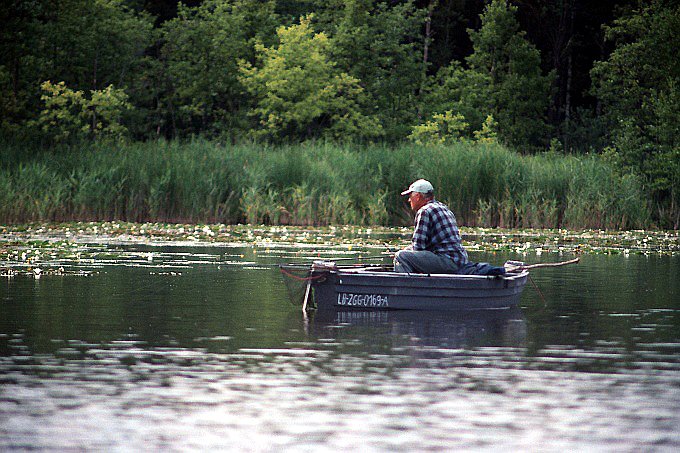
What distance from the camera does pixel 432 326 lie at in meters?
14.7

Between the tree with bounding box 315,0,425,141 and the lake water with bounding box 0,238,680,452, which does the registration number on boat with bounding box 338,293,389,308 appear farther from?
the tree with bounding box 315,0,425,141

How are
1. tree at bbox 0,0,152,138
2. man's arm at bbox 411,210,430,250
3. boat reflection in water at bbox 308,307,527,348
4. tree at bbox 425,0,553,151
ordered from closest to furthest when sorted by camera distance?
1. boat reflection in water at bbox 308,307,527,348
2. man's arm at bbox 411,210,430,250
3. tree at bbox 0,0,152,138
4. tree at bbox 425,0,553,151

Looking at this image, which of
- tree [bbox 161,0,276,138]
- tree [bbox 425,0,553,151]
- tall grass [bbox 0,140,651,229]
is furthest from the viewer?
tree [bbox 425,0,553,151]

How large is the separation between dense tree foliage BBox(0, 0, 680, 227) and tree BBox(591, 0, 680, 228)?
82mm

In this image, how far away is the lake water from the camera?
8.36 m

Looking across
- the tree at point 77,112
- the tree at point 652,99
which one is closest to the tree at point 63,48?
the tree at point 77,112

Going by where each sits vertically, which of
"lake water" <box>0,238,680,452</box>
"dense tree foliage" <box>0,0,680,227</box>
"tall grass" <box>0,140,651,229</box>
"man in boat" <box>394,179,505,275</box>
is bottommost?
"lake water" <box>0,238,680,452</box>

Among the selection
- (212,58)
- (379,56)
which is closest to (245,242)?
A: (212,58)

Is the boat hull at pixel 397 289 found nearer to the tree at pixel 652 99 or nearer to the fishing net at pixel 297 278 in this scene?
the fishing net at pixel 297 278

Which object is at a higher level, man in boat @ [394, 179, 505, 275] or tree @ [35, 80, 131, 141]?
tree @ [35, 80, 131, 141]

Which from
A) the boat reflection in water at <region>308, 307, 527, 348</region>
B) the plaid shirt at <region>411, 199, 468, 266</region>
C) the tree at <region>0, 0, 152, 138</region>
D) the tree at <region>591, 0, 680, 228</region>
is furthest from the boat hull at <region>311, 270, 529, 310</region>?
the tree at <region>0, 0, 152, 138</region>

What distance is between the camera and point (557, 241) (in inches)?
1149

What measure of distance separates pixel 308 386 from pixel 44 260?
13.5 m

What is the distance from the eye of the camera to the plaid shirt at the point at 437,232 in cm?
1650
